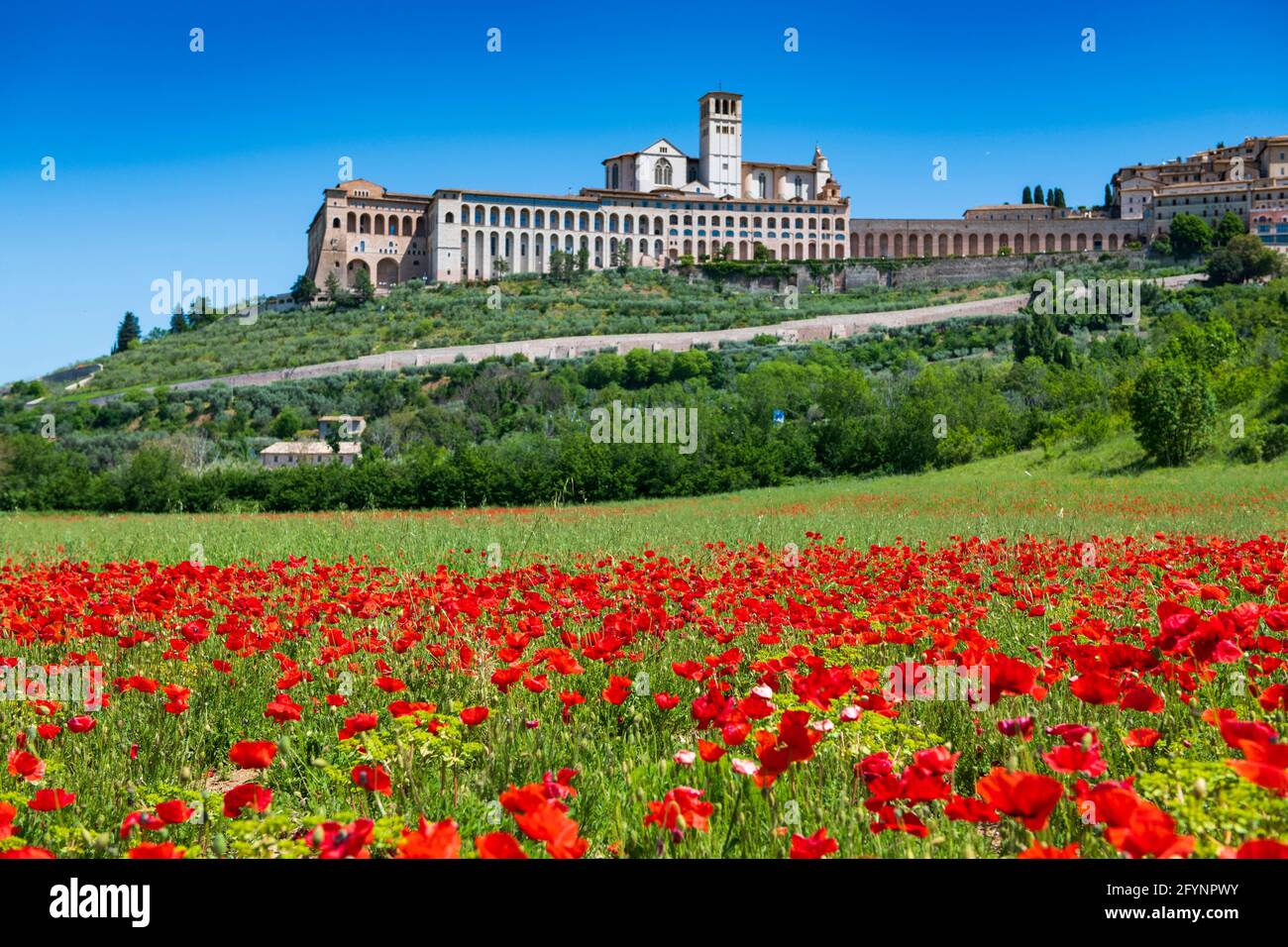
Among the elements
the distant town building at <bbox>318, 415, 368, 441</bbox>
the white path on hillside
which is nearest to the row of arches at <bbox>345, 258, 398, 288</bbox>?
the white path on hillside

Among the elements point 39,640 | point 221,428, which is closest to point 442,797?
point 39,640

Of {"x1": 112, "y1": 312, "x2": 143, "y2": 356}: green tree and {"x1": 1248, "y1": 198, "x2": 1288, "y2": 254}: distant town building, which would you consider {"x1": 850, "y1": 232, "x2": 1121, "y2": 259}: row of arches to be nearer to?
{"x1": 1248, "y1": 198, "x2": 1288, "y2": 254}: distant town building

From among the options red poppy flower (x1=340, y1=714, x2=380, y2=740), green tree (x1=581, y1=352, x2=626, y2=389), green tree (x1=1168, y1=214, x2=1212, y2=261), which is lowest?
red poppy flower (x1=340, y1=714, x2=380, y2=740)

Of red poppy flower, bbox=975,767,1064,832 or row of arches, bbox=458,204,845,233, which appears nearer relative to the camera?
red poppy flower, bbox=975,767,1064,832

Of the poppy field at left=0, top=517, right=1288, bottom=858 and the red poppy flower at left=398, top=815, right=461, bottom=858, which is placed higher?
the red poppy flower at left=398, top=815, right=461, bottom=858

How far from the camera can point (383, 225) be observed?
113 m

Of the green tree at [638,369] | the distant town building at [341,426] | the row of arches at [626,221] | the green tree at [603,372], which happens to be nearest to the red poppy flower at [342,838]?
the distant town building at [341,426]

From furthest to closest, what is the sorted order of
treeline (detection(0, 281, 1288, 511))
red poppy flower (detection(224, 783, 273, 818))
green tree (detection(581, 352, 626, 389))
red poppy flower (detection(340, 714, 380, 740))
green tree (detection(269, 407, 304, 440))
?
1. green tree (detection(581, 352, 626, 389))
2. green tree (detection(269, 407, 304, 440))
3. treeline (detection(0, 281, 1288, 511))
4. red poppy flower (detection(340, 714, 380, 740))
5. red poppy flower (detection(224, 783, 273, 818))

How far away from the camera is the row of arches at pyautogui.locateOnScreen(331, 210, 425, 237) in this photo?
365 feet

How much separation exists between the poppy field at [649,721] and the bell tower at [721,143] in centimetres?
12184

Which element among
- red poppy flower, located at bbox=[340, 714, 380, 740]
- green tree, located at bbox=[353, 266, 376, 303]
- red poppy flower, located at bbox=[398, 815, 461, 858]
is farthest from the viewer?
green tree, located at bbox=[353, 266, 376, 303]

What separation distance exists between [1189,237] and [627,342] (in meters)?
58.1

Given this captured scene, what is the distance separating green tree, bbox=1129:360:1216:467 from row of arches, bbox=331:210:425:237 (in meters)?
94.0
